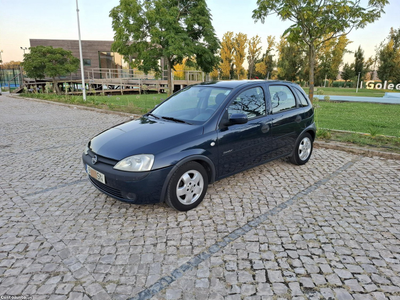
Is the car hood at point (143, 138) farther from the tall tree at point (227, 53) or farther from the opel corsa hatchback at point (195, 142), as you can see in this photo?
the tall tree at point (227, 53)

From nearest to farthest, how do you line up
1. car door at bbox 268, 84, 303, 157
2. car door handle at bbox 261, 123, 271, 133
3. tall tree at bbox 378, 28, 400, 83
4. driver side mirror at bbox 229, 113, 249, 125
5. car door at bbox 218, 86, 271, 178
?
driver side mirror at bbox 229, 113, 249, 125
car door at bbox 218, 86, 271, 178
car door handle at bbox 261, 123, 271, 133
car door at bbox 268, 84, 303, 157
tall tree at bbox 378, 28, 400, 83

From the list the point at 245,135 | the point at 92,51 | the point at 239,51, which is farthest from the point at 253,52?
the point at 245,135

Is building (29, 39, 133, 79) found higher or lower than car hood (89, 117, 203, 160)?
higher

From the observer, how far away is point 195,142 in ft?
12.1

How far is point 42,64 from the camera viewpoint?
79.2 ft

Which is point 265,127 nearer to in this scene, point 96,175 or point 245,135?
point 245,135

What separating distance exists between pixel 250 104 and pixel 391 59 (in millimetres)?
37414

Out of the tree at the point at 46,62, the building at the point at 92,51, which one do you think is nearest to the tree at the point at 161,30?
the tree at the point at 46,62

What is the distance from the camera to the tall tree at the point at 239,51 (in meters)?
39.5

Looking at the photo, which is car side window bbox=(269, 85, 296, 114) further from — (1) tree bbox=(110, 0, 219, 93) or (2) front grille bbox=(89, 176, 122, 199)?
(1) tree bbox=(110, 0, 219, 93)

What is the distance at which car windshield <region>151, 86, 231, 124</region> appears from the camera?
415 centimetres

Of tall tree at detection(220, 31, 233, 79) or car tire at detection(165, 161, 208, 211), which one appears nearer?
car tire at detection(165, 161, 208, 211)

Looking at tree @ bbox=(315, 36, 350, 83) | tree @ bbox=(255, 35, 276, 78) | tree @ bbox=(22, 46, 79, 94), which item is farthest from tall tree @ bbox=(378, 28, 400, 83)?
tree @ bbox=(22, 46, 79, 94)

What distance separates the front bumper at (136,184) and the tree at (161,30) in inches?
365
